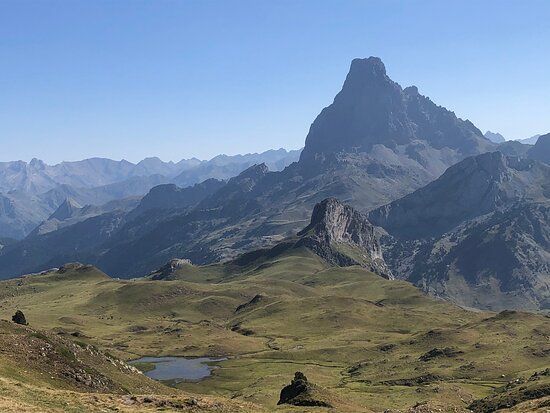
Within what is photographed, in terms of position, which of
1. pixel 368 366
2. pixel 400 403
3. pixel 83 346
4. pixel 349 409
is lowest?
pixel 368 366

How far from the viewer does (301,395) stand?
285 ft

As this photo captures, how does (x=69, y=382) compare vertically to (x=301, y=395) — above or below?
above

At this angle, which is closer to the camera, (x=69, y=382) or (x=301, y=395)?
(x=69, y=382)

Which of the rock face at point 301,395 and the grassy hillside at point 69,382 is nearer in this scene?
the grassy hillside at point 69,382

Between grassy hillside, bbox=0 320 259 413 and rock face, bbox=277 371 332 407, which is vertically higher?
grassy hillside, bbox=0 320 259 413

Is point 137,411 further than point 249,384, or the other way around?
point 249,384

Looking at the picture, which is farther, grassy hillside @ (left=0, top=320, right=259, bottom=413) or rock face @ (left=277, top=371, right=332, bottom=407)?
rock face @ (left=277, top=371, right=332, bottom=407)

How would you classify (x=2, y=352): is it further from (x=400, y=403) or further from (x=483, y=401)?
(x=400, y=403)

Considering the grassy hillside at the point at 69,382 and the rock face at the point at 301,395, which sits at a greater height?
the grassy hillside at the point at 69,382

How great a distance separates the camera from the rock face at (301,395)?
8319 cm

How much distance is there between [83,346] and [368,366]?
117m

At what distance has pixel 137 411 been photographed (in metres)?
58.1

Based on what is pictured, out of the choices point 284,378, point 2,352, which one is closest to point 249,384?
point 284,378

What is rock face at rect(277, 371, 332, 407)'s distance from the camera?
3275 inches
